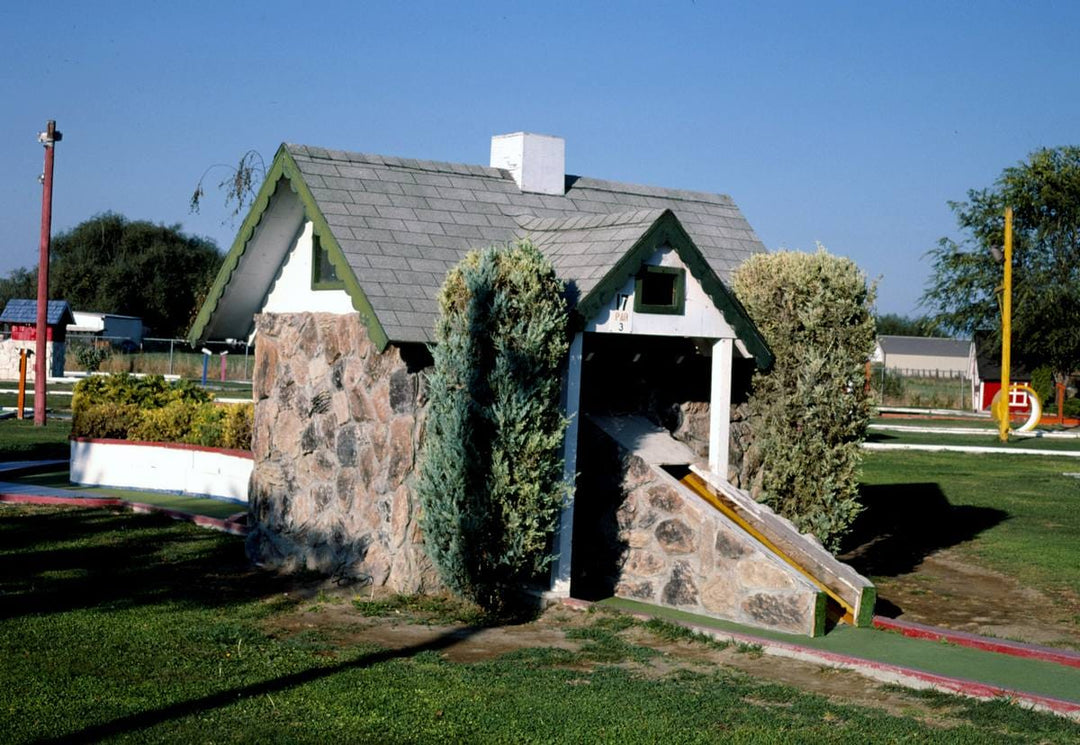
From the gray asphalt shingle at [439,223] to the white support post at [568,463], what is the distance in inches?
28.2

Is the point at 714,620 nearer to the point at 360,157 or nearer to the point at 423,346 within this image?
the point at 423,346

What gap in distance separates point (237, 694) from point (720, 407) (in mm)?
6206

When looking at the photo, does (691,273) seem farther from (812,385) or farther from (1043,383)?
(1043,383)

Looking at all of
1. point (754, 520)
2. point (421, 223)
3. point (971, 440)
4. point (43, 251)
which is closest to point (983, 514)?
point (754, 520)

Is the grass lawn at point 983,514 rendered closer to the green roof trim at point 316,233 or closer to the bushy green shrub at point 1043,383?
the green roof trim at point 316,233

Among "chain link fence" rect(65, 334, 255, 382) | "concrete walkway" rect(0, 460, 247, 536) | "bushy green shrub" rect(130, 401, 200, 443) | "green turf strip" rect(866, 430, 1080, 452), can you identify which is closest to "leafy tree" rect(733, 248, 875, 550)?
"concrete walkway" rect(0, 460, 247, 536)

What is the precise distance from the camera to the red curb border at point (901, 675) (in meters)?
8.39

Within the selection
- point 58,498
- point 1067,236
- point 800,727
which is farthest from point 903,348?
point 800,727

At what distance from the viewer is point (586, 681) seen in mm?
9000

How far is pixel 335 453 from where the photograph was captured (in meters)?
12.6

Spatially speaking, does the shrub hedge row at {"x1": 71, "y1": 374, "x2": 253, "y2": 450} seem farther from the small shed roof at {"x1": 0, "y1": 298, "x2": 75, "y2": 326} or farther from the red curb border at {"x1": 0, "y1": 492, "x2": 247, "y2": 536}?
the small shed roof at {"x1": 0, "y1": 298, "x2": 75, "y2": 326}

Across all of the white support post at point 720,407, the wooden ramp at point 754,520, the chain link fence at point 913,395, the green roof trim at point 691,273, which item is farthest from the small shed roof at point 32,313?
the green roof trim at point 691,273

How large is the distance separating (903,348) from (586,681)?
318ft

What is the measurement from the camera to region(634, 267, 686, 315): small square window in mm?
12109
